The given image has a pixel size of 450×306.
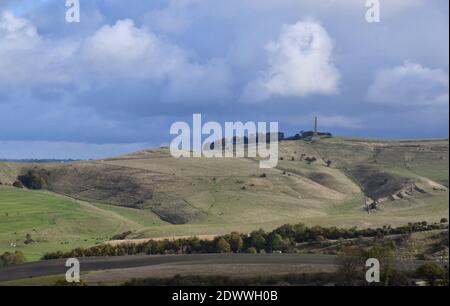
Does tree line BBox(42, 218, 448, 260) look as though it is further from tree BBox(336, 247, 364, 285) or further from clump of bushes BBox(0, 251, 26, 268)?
tree BBox(336, 247, 364, 285)

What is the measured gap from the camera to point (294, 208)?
16500cm

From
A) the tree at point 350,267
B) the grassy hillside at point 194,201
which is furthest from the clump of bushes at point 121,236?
the tree at point 350,267

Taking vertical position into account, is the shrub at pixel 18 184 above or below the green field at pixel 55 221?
above

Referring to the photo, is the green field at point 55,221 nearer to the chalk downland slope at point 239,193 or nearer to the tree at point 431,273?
the chalk downland slope at point 239,193

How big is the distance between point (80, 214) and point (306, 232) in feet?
168

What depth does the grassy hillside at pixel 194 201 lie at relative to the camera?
130 meters

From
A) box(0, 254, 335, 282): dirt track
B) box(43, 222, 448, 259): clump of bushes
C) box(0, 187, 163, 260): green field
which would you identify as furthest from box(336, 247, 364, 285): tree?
box(0, 187, 163, 260): green field

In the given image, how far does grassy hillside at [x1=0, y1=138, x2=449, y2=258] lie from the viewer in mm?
A: 129625

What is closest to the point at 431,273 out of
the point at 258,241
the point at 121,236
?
the point at 258,241

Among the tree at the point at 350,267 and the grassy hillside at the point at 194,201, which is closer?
the tree at the point at 350,267

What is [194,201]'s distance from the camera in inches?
6378

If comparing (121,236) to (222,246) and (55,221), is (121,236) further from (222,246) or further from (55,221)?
(222,246)

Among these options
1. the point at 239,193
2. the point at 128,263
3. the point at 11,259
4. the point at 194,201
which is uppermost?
the point at 239,193
